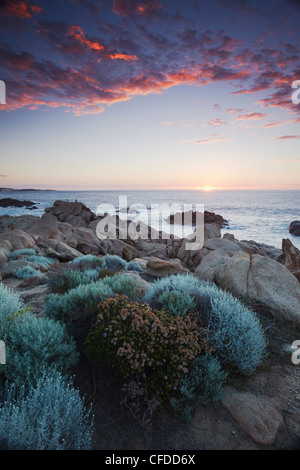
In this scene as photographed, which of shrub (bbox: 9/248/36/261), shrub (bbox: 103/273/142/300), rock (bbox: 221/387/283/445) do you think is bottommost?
rock (bbox: 221/387/283/445)

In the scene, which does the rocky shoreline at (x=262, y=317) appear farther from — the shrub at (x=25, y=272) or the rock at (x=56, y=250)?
the shrub at (x=25, y=272)

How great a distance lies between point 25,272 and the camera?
8.53 meters

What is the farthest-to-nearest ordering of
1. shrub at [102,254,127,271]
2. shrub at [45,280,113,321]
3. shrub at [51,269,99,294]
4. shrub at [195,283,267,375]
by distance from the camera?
shrub at [102,254,127,271], shrub at [51,269,99,294], shrub at [45,280,113,321], shrub at [195,283,267,375]

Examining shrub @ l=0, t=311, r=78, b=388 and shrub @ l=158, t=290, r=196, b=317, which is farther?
shrub @ l=158, t=290, r=196, b=317

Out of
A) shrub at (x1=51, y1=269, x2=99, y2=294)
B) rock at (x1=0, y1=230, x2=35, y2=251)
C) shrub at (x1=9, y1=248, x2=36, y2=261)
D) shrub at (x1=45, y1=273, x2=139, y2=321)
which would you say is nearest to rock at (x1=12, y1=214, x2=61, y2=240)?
rock at (x1=0, y1=230, x2=35, y2=251)

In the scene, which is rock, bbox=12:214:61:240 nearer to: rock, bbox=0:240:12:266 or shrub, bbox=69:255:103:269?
rock, bbox=0:240:12:266

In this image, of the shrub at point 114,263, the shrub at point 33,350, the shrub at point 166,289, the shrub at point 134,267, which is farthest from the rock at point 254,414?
the shrub at point 134,267

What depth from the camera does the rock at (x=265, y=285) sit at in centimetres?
541

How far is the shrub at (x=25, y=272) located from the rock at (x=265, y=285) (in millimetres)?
5926

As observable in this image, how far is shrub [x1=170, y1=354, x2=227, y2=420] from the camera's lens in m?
3.32

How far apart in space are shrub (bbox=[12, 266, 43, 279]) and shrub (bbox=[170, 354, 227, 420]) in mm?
6423

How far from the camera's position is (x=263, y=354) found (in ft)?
14.5

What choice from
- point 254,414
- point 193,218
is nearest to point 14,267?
point 254,414

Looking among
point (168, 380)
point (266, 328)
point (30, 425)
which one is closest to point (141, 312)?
point (168, 380)
